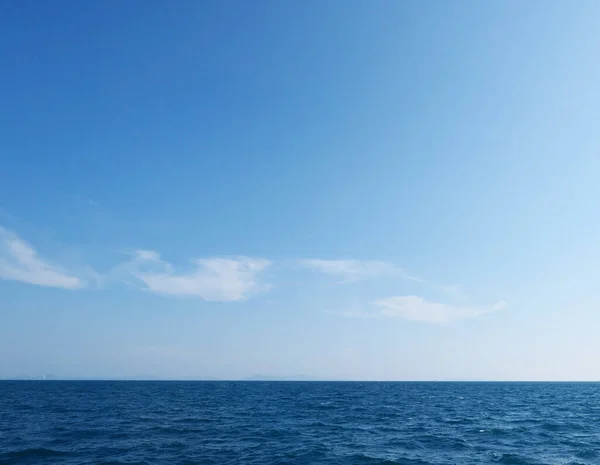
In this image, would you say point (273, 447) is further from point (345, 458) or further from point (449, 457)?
point (449, 457)

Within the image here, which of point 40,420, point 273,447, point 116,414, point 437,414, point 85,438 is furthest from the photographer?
point 437,414

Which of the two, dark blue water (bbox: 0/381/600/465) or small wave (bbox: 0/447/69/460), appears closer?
small wave (bbox: 0/447/69/460)

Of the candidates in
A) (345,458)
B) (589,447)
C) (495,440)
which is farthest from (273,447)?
(589,447)

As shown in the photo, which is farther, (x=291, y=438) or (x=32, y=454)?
(x=291, y=438)

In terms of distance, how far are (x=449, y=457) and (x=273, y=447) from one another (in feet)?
47.8

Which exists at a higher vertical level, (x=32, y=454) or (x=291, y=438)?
(x=291, y=438)

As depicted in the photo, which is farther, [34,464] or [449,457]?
[449,457]

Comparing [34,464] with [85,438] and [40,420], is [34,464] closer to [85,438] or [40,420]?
[85,438]

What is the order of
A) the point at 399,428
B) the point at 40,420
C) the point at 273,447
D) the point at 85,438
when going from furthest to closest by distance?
the point at 40,420
the point at 399,428
the point at 85,438
the point at 273,447

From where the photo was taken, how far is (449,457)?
111ft

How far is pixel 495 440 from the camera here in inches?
1614

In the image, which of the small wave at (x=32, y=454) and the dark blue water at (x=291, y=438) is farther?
the dark blue water at (x=291, y=438)

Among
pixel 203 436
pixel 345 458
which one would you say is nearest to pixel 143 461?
pixel 203 436

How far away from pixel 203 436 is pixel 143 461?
1082 centimetres
